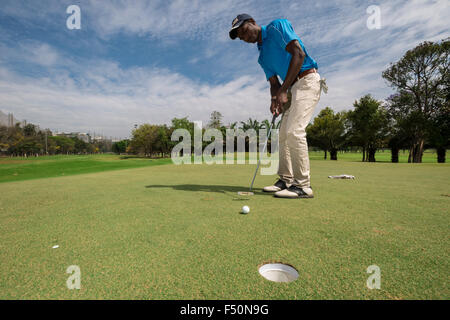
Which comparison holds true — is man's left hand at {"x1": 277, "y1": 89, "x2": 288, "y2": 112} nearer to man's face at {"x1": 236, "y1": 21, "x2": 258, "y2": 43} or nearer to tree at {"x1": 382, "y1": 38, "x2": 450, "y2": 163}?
man's face at {"x1": 236, "y1": 21, "x2": 258, "y2": 43}

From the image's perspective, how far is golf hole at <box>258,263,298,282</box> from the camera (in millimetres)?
1226

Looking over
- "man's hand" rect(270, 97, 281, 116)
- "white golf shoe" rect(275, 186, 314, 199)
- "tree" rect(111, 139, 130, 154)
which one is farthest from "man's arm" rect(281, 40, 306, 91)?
"tree" rect(111, 139, 130, 154)

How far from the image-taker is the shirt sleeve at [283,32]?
3.26 meters

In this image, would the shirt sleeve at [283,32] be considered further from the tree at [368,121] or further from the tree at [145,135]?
the tree at [145,135]

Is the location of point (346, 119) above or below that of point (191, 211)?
above

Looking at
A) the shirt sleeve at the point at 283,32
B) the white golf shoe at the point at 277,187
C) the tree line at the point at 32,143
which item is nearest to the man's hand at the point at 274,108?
the shirt sleeve at the point at 283,32

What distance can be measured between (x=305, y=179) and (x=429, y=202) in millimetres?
1594

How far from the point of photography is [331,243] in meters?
1.57

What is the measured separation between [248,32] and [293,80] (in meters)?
1.25

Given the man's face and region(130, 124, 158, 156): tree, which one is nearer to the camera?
the man's face

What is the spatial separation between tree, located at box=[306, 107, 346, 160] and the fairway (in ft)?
101

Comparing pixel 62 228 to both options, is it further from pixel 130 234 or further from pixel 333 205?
pixel 333 205

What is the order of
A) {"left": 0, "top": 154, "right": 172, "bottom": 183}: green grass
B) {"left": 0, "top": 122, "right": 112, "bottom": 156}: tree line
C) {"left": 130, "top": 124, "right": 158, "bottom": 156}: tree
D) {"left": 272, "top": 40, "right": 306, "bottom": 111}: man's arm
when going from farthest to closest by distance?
1. {"left": 0, "top": 122, "right": 112, "bottom": 156}: tree line
2. {"left": 130, "top": 124, "right": 158, "bottom": 156}: tree
3. {"left": 0, "top": 154, "right": 172, "bottom": 183}: green grass
4. {"left": 272, "top": 40, "right": 306, "bottom": 111}: man's arm
